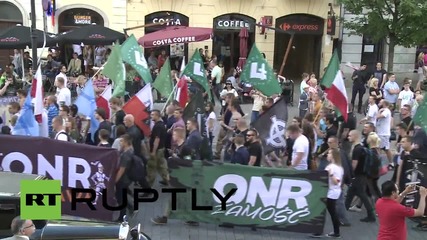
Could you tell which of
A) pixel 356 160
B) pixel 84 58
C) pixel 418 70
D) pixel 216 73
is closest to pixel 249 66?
pixel 356 160

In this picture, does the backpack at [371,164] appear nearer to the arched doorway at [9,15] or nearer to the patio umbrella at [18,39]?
the patio umbrella at [18,39]

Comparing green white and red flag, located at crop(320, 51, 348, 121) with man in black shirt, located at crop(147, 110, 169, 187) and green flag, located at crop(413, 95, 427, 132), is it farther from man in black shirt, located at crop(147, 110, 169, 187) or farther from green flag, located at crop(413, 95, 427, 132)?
man in black shirt, located at crop(147, 110, 169, 187)

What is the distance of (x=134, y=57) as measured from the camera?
516 inches

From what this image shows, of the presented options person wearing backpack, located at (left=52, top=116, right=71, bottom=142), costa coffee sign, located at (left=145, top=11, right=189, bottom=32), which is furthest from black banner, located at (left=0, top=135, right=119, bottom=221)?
costa coffee sign, located at (left=145, top=11, right=189, bottom=32)

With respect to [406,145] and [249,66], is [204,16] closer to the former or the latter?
[249,66]

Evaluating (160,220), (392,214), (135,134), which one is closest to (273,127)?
(135,134)

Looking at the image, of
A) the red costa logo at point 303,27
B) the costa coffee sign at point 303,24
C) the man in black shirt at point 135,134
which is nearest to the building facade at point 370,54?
the costa coffee sign at point 303,24

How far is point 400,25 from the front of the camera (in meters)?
20.7

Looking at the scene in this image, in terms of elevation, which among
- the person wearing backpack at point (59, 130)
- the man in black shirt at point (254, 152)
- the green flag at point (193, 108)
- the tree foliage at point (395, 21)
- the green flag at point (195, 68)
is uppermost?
the tree foliage at point (395, 21)

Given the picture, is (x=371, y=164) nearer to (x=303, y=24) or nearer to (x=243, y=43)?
(x=243, y=43)

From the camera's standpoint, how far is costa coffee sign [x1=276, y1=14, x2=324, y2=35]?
26.2 m

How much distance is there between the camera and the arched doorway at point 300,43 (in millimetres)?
26297

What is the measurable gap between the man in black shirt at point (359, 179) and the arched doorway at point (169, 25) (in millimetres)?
16076

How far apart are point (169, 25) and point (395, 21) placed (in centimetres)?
930
